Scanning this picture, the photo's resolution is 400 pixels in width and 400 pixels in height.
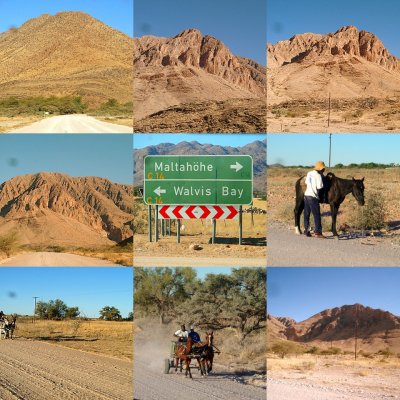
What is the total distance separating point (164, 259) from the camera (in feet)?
68.2

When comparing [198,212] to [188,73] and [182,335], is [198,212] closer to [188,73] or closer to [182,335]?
[182,335]

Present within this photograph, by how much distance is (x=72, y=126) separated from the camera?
2111cm

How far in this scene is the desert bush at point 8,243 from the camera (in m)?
21.4

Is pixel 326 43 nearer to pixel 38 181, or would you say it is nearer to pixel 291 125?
pixel 291 125

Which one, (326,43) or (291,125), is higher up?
(326,43)

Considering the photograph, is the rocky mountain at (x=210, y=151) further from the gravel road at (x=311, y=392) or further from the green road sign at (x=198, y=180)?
the gravel road at (x=311, y=392)

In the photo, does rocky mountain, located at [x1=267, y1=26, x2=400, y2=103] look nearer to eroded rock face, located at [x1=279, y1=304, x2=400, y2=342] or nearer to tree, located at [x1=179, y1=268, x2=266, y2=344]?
tree, located at [x1=179, y1=268, x2=266, y2=344]

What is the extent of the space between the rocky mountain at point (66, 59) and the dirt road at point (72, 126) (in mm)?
524

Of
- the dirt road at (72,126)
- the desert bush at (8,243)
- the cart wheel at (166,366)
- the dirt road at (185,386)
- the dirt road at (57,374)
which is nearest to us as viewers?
the dirt road at (185,386)

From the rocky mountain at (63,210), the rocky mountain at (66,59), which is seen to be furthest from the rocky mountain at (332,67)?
the rocky mountain at (63,210)

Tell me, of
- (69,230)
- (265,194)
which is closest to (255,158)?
(265,194)

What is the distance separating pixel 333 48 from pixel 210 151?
10.0 feet

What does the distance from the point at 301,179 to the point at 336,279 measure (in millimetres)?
2037

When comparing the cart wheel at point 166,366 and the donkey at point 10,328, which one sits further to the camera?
the donkey at point 10,328
